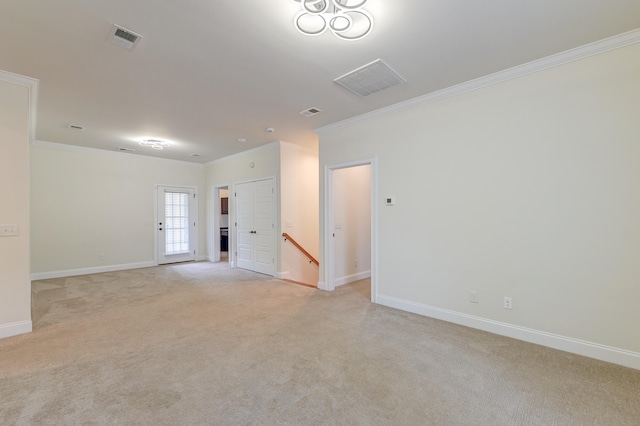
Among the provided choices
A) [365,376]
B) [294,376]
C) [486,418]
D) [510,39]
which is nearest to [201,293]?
[294,376]

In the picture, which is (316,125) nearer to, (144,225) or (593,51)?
(593,51)

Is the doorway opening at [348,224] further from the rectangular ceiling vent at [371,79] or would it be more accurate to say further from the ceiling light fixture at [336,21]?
the ceiling light fixture at [336,21]

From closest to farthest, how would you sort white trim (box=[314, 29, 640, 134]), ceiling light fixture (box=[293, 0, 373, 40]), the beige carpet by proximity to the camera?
the beige carpet
ceiling light fixture (box=[293, 0, 373, 40])
white trim (box=[314, 29, 640, 134])

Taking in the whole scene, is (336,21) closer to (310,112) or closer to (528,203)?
(310,112)

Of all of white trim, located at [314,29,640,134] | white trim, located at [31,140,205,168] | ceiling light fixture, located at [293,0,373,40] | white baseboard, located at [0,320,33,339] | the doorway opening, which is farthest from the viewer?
white trim, located at [31,140,205,168]

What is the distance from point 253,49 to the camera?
2.46 metres

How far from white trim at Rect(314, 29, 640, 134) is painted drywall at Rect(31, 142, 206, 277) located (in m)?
5.80

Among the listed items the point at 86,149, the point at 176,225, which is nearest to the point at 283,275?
the point at 176,225

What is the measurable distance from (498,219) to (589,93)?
1.33 metres

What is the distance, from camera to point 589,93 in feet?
8.16

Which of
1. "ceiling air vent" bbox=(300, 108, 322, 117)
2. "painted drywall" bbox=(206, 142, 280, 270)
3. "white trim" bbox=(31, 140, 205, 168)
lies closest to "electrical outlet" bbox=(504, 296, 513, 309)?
"ceiling air vent" bbox=(300, 108, 322, 117)

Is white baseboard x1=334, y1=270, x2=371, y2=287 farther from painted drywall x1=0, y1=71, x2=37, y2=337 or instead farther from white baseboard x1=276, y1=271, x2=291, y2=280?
painted drywall x1=0, y1=71, x2=37, y2=337

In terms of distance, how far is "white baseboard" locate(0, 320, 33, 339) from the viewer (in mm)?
2930

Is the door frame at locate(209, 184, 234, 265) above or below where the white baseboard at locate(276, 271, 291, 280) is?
above
